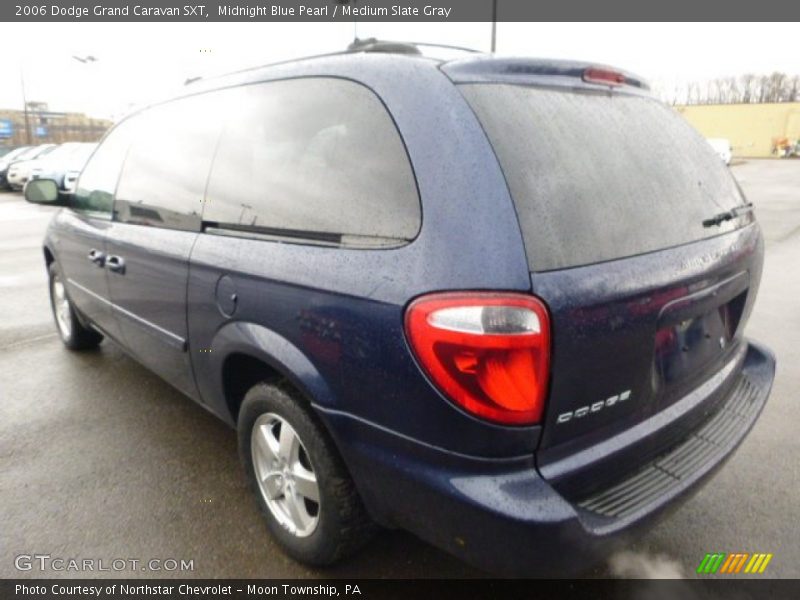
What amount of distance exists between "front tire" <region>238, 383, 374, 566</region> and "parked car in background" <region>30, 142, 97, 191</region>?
13.9 metres

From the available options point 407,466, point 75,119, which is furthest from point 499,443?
point 75,119

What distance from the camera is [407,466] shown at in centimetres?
163

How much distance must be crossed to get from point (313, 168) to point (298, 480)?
3.73ft

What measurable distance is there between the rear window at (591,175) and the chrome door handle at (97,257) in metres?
2.42

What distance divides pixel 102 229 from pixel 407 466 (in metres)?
2.48

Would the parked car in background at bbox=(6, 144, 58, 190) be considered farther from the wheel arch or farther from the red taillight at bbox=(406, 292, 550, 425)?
the red taillight at bbox=(406, 292, 550, 425)

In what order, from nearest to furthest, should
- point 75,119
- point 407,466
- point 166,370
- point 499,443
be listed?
point 499,443, point 407,466, point 166,370, point 75,119

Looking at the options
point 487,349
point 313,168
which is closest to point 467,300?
point 487,349

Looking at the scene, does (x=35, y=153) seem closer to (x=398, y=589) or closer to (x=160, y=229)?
(x=160, y=229)

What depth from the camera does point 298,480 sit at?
2.11 metres

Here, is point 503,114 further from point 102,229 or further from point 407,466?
point 102,229

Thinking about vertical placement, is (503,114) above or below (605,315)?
above

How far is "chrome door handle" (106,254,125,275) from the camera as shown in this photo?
2939 millimetres

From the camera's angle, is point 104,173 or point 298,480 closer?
point 298,480
